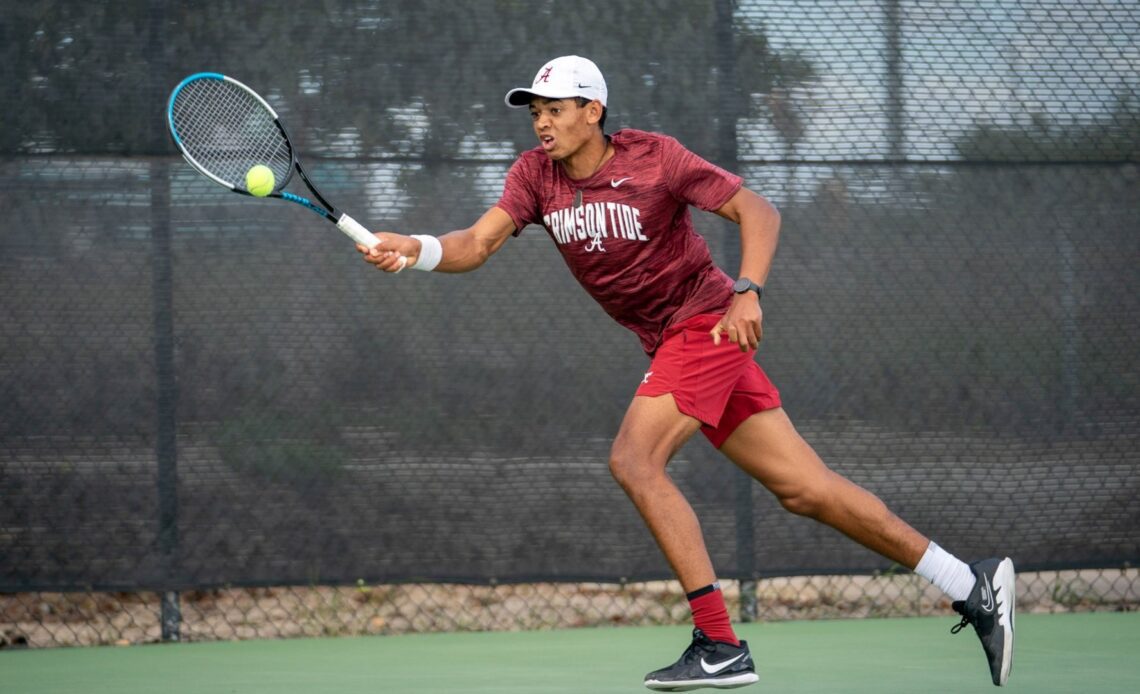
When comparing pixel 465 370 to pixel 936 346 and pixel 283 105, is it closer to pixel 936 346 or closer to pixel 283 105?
pixel 283 105

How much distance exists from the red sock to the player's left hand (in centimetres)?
56

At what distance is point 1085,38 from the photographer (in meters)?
5.18

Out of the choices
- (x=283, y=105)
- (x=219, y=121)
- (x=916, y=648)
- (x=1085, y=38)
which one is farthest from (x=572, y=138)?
(x=1085, y=38)

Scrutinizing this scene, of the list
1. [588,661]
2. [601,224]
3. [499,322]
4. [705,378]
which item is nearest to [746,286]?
[705,378]

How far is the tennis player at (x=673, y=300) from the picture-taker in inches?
136

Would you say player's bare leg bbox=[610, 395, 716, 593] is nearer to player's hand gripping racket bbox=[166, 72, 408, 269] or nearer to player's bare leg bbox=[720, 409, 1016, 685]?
player's bare leg bbox=[720, 409, 1016, 685]

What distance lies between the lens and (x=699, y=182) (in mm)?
3627

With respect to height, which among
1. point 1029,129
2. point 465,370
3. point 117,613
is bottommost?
point 117,613

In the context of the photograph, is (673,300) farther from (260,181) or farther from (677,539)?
(260,181)

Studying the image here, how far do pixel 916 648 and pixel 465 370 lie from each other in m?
1.67

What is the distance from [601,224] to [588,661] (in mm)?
1407

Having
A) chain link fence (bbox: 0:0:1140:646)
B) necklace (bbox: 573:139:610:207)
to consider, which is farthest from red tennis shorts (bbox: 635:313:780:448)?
chain link fence (bbox: 0:0:1140:646)

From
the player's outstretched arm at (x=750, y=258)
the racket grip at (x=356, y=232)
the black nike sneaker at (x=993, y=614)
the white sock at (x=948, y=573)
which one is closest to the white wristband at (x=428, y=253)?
the racket grip at (x=356, y=232)

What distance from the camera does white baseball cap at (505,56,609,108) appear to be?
3619 millimetres
